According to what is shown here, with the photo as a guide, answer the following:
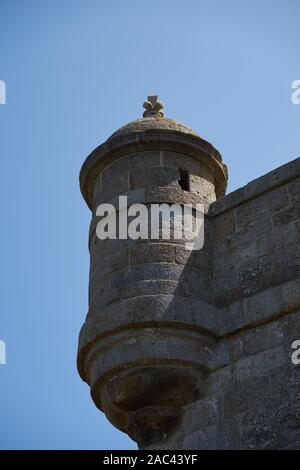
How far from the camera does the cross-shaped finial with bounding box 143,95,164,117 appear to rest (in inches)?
307

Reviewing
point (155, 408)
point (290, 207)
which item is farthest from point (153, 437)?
point (290, 207)

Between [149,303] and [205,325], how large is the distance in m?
0.38

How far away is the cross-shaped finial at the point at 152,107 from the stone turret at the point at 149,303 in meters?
0.52

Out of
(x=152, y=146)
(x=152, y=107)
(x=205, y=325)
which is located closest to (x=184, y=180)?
(x=152, y=146)

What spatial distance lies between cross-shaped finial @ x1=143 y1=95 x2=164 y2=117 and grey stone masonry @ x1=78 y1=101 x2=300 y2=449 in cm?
90

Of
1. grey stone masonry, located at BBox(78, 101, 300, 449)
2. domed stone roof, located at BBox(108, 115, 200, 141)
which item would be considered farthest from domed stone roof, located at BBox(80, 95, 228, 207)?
grey stone masonry, located at BBox(78, 101, 300, 449)

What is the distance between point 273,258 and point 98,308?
3.96 ft

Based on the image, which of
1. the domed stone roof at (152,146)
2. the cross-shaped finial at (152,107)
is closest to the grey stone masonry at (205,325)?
the domed stone roof at (152,146)

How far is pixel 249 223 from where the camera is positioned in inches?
264

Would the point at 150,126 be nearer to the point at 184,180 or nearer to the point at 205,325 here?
the point at 184,180

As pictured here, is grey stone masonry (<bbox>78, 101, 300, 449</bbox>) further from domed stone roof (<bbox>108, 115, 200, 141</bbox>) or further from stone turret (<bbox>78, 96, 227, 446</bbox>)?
domed stone roof (<bbox>108, 115, 200, 141</bbox>)

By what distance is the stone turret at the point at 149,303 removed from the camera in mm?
6250

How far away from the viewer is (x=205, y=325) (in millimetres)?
6324

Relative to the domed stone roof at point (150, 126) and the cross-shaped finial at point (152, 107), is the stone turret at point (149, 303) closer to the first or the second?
the domed stone roof at point (150, 126)
